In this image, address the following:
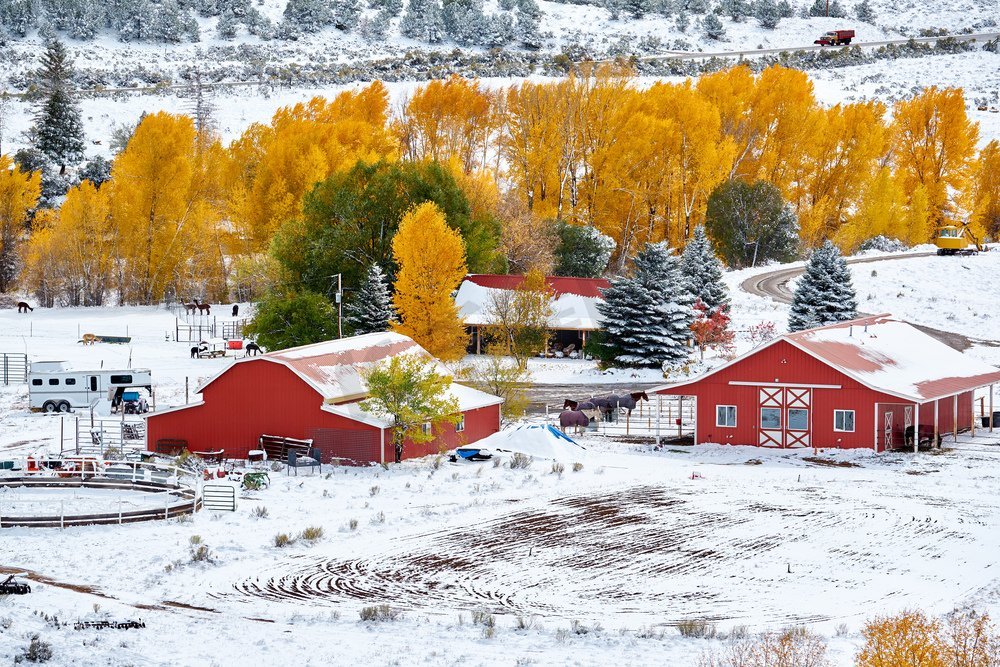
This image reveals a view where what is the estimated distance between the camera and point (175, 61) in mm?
128750

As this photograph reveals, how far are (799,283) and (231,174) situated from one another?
41129 mm

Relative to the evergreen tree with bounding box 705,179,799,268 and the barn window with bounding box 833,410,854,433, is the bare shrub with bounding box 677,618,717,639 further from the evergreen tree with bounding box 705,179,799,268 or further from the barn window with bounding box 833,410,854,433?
the evergreen tree with bounding box 705,179,799,268

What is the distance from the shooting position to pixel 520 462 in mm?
39938

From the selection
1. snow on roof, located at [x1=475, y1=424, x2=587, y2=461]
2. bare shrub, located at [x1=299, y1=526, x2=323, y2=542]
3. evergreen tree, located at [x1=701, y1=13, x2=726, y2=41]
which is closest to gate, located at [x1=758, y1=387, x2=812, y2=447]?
snow on roof, located at [x1=475, y1=424, x2=587, y2=461]

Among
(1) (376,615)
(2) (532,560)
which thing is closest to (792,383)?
(2) (532,560)

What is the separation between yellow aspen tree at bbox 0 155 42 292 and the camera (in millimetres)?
84500

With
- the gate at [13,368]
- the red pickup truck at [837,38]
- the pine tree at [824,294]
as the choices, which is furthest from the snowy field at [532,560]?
the red pickup truck at [837,38]

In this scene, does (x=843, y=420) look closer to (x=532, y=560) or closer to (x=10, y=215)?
(x=532, y=560)

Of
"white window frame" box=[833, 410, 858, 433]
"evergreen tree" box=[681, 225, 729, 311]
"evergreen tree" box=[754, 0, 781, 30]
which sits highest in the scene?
"evergreen tree" box=[754, 0, 781, 30]

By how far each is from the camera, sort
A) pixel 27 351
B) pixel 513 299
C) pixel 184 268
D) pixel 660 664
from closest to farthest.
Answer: pixel 660 664
pixel 27 351
pixel 513 299
pixel 184 268

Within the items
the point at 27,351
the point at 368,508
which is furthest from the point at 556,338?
the point at 368,508

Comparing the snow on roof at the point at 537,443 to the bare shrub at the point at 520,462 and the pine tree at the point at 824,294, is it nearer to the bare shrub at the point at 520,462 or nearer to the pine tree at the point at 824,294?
the bare shrub at the point at 520,462

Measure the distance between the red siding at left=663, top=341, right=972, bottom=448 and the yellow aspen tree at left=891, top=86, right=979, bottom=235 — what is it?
56.3 meters

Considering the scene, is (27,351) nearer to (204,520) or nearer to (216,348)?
(216,348)
